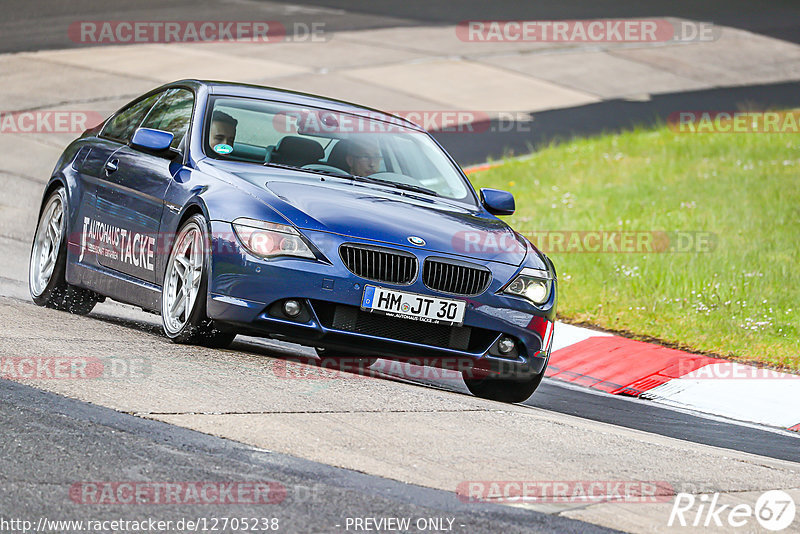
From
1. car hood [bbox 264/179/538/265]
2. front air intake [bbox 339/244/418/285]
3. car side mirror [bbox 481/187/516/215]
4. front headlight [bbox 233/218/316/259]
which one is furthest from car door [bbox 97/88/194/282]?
car side mirror [bbox 481/187/516/215]

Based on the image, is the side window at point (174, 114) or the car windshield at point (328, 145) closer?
the car windshield at point (328, 145)

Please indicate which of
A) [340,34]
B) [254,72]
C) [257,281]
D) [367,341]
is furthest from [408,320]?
[340,34]

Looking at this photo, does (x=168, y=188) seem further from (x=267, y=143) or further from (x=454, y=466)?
(x=454, y=466)

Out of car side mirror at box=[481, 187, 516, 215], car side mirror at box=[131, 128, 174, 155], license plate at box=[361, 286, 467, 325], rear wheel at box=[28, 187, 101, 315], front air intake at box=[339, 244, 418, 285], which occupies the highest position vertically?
car side mirror at box=[131, 128, 174, 155]

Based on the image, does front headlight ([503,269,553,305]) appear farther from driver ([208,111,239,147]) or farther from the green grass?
the green grass

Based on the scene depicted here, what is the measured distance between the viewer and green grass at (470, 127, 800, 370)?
35.6 feet

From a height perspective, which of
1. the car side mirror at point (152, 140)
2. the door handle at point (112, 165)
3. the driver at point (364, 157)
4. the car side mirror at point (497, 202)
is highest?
the car side mirror at point (152, 140)

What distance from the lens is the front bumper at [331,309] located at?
22.8 feet

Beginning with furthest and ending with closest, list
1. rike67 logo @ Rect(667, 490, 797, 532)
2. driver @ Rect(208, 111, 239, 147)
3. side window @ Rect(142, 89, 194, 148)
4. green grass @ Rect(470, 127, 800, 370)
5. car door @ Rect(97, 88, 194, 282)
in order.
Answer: green grass @ Rect(470, 127, 800, 370), side window @ Rect(142, 89, 194, 148), driver @ Rect(208, 111, 239, 147), car door @ Rect(97, 88, 194, 282), rike67 logo @ Rect(667, 490, 797, 532)

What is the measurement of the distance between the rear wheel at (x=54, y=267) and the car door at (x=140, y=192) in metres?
0.59

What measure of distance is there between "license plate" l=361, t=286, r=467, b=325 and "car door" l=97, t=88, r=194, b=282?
1.51 meters

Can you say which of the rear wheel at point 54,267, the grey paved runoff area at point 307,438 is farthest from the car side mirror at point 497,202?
the rear wheel at point 54,267

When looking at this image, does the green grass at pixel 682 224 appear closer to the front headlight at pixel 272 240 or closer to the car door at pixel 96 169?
the car door at pixel 96 169

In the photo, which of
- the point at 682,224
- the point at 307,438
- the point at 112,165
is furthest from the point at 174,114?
the point at 682,224
